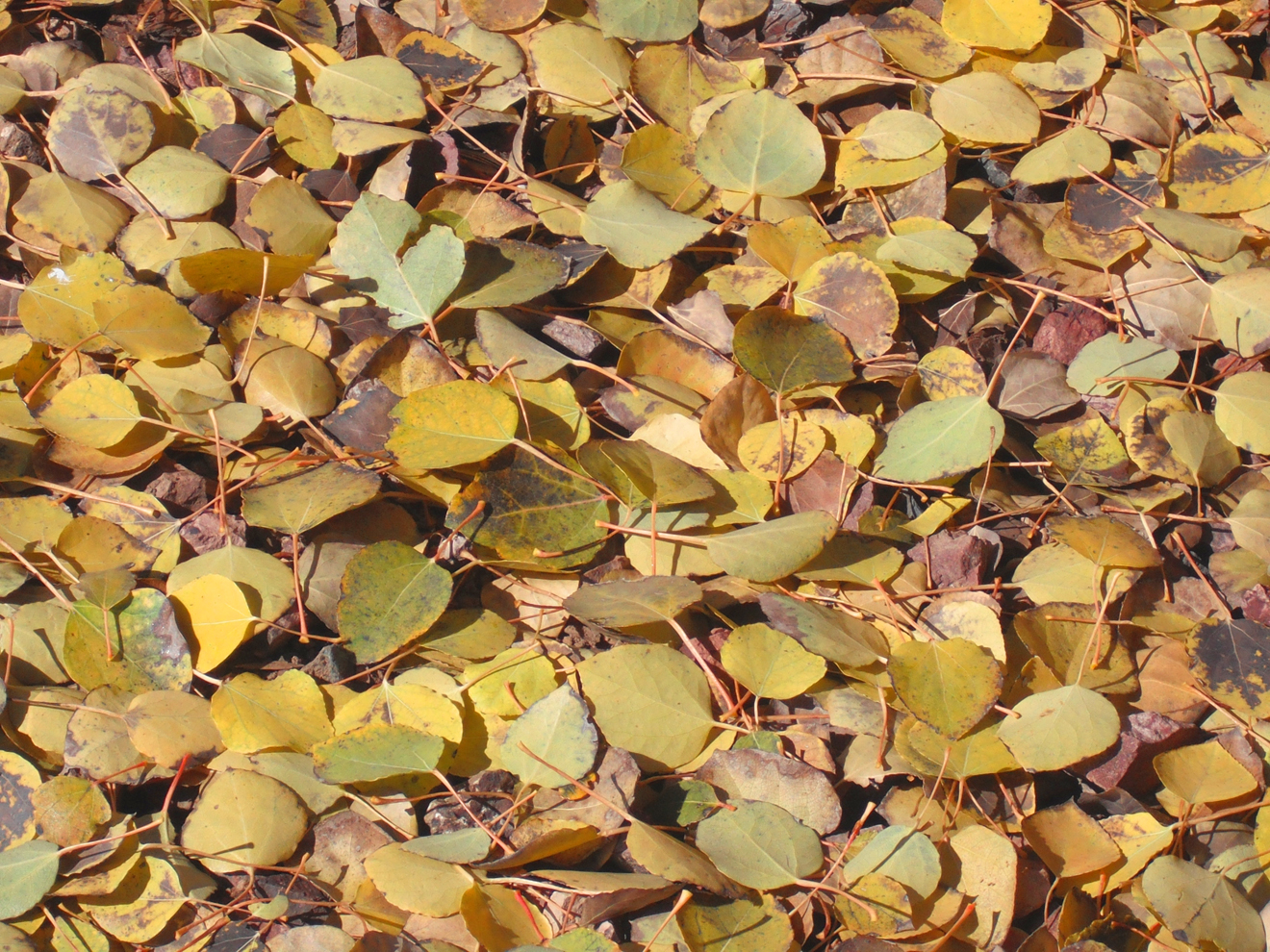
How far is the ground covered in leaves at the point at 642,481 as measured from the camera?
77 centimetres

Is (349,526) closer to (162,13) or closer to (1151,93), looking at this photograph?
(162,13)

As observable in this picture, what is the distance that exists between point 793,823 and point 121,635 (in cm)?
60

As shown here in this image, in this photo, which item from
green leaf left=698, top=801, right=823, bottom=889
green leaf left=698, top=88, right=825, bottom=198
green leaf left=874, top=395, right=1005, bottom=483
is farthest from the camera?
green leaf left=698, top=88, right=825, bottom=198

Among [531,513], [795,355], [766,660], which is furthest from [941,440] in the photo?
[531,513]

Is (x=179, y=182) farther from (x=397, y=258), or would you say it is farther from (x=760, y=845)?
(x=760, y=845)

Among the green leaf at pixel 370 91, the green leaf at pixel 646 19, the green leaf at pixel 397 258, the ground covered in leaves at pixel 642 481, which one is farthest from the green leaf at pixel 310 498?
the green leaf at pixel 646 19

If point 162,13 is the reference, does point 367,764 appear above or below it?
below

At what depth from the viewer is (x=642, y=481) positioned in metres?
0.79

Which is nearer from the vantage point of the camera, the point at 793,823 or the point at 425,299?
the point at 793,823

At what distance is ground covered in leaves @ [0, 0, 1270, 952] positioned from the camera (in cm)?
77

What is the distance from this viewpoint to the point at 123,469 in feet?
2.97

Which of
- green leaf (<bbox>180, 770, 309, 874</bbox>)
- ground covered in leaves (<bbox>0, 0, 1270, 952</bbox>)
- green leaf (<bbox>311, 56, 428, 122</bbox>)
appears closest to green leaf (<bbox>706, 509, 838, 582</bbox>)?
ground covered in leaves (<bbox>0, 0, 1270, 952</bbox>)

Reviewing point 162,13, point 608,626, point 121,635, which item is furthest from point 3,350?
point 608,626

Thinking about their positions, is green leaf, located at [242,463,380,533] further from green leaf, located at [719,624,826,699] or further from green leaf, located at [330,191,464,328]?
green leaf, located at [719,624,826,699]
